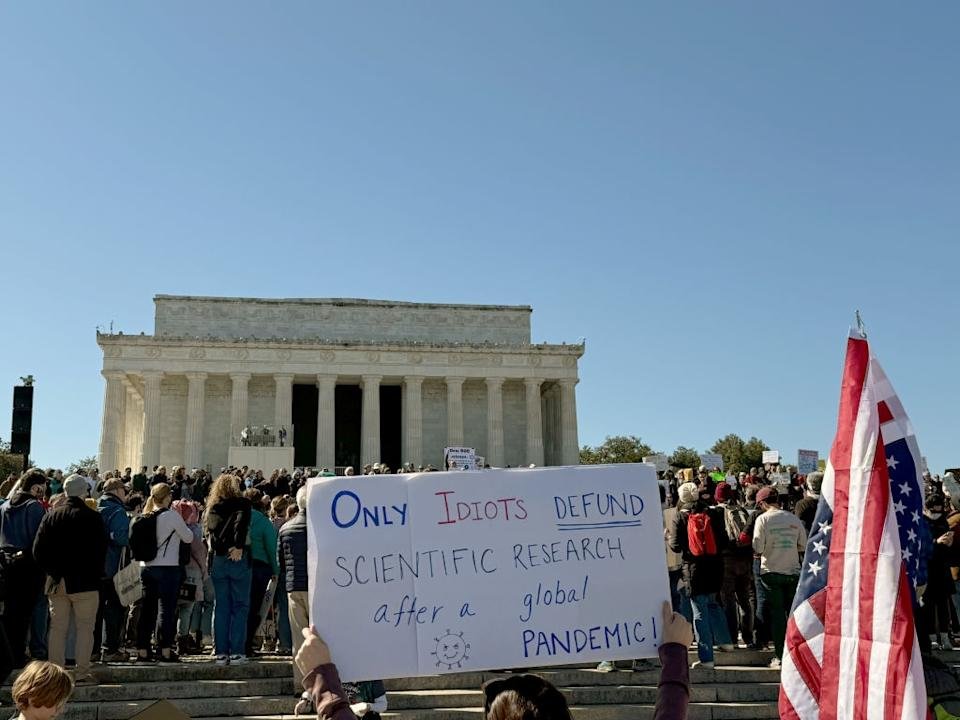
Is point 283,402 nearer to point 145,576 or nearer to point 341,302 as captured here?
point 341,302

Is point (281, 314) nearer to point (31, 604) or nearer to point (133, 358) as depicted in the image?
point (133, 358)

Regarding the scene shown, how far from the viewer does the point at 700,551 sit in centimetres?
1159

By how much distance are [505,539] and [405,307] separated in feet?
181

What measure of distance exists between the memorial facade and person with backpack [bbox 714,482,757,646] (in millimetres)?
45073

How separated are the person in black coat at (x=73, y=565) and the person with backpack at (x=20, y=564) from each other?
573mm

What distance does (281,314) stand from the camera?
58906 mm

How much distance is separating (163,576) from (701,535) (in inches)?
269

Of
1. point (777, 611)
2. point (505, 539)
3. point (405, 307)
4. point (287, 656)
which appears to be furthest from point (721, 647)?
point (405, 307)

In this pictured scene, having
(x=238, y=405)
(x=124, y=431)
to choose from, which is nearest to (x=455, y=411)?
(x=238, y=405)

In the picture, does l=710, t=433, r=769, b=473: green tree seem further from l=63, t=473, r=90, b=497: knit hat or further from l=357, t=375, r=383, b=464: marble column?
l=63, t=473, r=90, b=497: knit hat

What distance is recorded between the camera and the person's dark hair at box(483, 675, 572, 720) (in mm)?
3330

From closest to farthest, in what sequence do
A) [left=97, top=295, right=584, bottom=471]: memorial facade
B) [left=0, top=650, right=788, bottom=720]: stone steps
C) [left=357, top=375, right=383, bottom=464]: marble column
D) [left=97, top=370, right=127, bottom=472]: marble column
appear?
[left=0, top=650, right=788, bottom=720]: stone steps < [left=97, top=370, right=127, bottom=472]: marble column < [left=97, top=295, right=584, bottom=471]: memorial facade < [left=357, top=375, right=383, bottom=464]: marble column

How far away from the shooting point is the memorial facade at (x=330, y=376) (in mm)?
56094

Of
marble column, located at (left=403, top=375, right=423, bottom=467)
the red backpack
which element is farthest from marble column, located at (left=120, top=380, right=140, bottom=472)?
the red backpack
